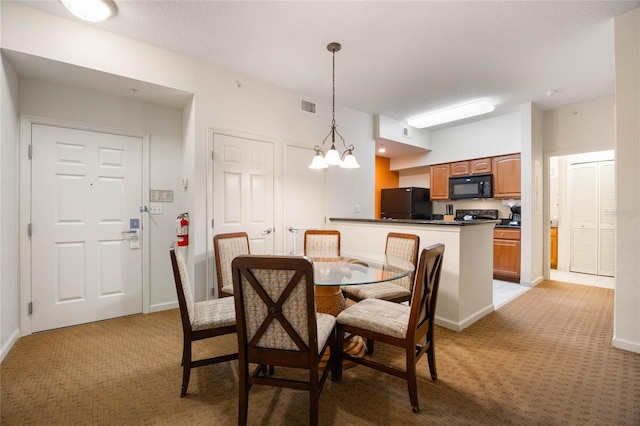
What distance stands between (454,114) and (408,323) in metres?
3.72

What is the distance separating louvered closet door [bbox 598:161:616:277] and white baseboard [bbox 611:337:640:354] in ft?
11.2

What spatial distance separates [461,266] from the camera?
9.10ft

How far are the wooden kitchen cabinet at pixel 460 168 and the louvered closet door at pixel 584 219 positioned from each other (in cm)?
191

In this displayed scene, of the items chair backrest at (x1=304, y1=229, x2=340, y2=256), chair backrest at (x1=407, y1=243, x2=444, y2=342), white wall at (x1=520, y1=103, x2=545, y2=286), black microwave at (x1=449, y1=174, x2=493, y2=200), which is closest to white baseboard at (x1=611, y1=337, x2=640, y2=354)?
chair backrest at (x1=407, y1=243, x2=444, y2=342)

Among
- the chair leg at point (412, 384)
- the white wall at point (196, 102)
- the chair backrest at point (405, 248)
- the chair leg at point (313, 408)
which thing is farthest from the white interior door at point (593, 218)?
the chair leg at point (313, 408)

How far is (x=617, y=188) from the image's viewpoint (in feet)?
7.98

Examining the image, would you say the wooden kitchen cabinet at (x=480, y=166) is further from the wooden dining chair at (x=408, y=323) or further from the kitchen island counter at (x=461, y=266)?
the wooden dining chair at (x=408, y=323)

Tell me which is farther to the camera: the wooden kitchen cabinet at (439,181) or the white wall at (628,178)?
the wooden kitchen cabinet at (439,181)

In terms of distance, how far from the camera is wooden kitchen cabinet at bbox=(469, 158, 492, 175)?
5.00 m

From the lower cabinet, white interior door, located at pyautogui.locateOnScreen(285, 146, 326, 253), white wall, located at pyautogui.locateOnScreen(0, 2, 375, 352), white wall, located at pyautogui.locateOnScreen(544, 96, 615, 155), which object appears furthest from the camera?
the lower cabinet

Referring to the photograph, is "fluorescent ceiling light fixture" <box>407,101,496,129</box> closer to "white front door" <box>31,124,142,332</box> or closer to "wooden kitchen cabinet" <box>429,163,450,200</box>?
"wooden kitchen cabinet" <box>429,163,450,200</box>

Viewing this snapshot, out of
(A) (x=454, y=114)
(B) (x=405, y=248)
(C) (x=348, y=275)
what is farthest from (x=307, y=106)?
(C) (x=348, y=275)

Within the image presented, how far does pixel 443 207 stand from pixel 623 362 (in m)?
4.01

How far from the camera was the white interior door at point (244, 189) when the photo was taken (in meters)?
3.23
